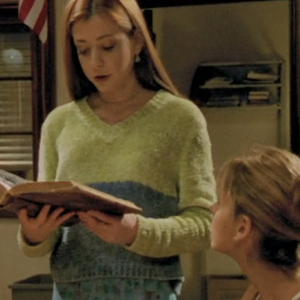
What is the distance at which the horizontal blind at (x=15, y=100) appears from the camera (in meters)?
3.46

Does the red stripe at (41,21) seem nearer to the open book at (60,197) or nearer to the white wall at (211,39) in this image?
the white wall at (211,39)

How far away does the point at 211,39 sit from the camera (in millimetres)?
3615

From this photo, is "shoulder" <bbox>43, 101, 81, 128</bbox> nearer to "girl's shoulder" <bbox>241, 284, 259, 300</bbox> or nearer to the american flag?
"girl's shoulder" <bbox>241, 284, 259, 300</bbox>

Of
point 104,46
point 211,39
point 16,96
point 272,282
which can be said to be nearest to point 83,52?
point 104,46

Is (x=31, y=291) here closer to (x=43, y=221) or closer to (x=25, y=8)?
(x=25, y=8)

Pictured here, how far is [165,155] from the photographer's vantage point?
4.60 ft

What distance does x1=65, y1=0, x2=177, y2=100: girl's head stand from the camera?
55.3 inches

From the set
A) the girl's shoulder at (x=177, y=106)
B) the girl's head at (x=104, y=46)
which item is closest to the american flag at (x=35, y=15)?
the girl's head at (x=104, y=46)

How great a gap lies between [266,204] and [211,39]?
2.43 m

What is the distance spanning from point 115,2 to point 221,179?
15.4 inches

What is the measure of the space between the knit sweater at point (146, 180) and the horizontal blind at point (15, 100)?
6.75 feet

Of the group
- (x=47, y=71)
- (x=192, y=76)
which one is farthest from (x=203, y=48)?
(x=47, y=71)

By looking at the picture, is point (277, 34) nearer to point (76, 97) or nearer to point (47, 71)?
point (47, 71)

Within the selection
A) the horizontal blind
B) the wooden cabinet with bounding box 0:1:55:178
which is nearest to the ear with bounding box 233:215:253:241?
the wooden cabinet with bounding box 0:1:55:178
